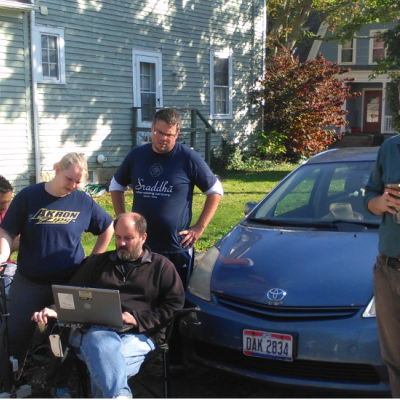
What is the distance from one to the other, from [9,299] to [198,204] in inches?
278

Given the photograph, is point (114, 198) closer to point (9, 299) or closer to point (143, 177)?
point (143, 177)

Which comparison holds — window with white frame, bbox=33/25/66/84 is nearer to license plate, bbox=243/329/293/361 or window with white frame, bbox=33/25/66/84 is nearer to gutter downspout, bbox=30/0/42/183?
gutter downspout, bbox=30/0/42/183

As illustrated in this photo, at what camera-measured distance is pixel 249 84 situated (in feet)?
61.0

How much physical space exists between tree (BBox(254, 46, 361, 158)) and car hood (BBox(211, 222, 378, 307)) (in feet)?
47.9

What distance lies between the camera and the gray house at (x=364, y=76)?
29.3m

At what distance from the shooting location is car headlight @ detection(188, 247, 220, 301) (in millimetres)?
3937

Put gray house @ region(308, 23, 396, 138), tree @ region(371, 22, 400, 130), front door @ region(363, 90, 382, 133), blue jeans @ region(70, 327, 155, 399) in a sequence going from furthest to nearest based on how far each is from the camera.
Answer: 1. front door @ region(363, 90, 382, 133)
2. gray house @ region(308, 23, 396, 138)
3. tree @ region(371, 22, 400, 130)
4. blue jeans @ region(70, 327, 155, 399)

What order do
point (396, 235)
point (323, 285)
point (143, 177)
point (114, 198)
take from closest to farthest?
point (396, 235) < point (323, 285) < point (143, 177) < point (114, 198)

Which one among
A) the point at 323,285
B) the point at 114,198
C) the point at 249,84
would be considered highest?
the point at 249,84

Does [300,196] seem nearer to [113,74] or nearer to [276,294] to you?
[276,294]

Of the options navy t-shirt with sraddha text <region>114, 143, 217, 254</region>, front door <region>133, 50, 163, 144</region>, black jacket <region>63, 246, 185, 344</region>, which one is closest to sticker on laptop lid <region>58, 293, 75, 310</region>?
black jacket <region>63, 246, 185, 344</region>

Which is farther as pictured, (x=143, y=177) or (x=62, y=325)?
(x=143, y=177)

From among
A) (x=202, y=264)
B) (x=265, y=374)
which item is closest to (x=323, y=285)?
(x=265, y=374)

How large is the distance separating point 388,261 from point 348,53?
2968cm
